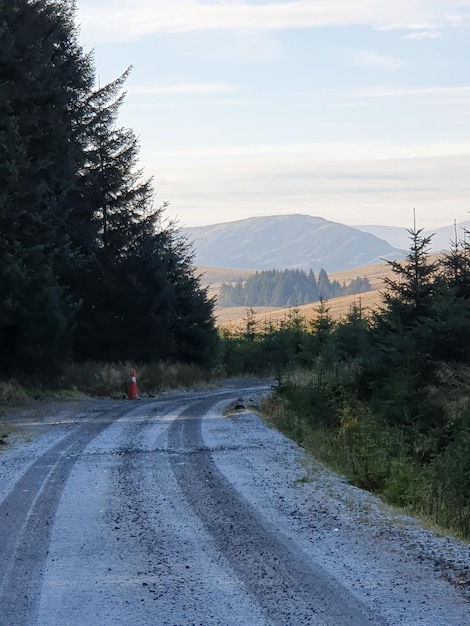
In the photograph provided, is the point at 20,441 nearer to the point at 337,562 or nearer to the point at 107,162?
the point at 337,562

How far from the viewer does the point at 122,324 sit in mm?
39406

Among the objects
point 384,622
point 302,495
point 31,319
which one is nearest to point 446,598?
point 384,622

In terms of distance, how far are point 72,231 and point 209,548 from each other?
98.3 feet

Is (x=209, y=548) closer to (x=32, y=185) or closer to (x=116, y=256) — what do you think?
(x=32, y=185)

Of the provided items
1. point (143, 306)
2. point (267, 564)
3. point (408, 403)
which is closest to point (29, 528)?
point (267, 564)

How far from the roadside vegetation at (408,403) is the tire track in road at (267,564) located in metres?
1.95

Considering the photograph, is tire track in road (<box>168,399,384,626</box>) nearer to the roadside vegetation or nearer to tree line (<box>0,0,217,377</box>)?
the roadside vegetation

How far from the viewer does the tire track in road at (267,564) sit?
5.48 meters

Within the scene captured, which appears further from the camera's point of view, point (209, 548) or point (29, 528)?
point (29, 528)

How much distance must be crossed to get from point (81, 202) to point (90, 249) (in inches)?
83.3

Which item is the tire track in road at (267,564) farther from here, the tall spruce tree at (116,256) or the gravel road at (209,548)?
the tall spruce tree at (116,256)

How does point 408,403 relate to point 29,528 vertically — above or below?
above

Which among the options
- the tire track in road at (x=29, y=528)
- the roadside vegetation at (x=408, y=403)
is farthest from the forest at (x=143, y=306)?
the tire track in road at (x=29, y=528)

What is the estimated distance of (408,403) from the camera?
16531mm
